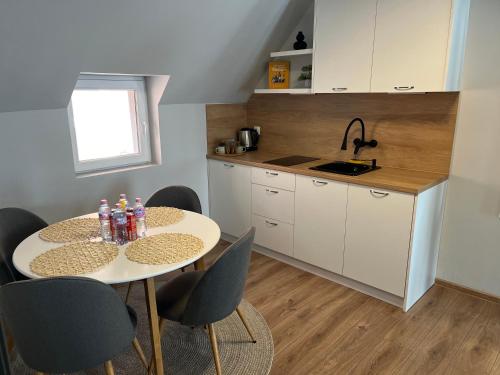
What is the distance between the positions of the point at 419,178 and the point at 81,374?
232 cm

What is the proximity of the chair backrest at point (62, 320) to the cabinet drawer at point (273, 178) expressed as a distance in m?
1.74

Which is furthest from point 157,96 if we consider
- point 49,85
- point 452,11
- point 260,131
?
point 452,11

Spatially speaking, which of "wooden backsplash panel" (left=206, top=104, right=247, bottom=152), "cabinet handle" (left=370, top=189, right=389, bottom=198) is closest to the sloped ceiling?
"wooden backsplash panel" (left=206, top=104, right=247, bottom=152)

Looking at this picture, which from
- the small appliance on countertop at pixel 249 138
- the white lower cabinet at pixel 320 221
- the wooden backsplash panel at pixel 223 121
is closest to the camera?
the white lower cabinet at pixel 320 221

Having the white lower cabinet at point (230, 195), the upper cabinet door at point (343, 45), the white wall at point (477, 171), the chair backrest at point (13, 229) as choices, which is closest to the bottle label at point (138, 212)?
the chair backrest at point (13, 229)

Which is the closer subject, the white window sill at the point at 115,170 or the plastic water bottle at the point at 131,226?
the plastic water bottle at the point at 131,226

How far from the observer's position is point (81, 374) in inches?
75.2

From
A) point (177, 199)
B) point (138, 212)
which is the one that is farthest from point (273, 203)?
point (138, 212)

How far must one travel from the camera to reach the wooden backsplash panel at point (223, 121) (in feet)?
11.5

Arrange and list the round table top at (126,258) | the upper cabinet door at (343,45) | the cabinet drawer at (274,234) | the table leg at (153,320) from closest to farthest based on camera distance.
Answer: the round table top at (126,258) → the table leg at (153,320) → the upper cabinet door at (343,45) → the cabinet drawer at (274,234)

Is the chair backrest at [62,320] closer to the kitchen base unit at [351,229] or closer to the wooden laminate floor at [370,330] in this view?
the wooden laminate floor at [370,330]

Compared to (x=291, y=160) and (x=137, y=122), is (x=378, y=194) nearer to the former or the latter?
(x=291, y=160)

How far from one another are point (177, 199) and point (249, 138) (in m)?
1.38

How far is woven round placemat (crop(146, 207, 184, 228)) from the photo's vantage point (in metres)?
2.05
